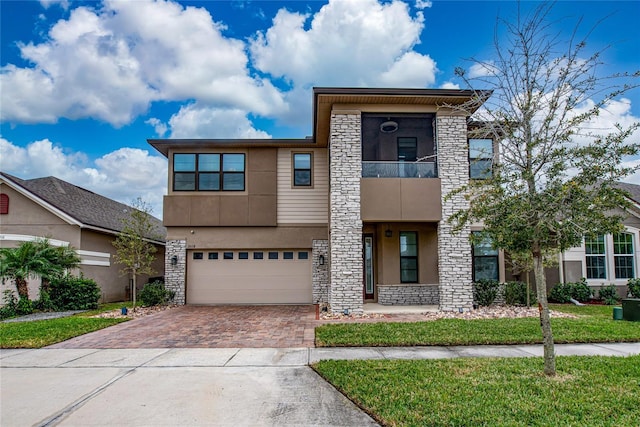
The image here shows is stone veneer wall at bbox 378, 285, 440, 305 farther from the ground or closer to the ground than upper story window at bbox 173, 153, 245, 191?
closer to the ground

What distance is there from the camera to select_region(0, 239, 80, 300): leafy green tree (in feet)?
39.0

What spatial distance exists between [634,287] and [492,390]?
40.4 ft

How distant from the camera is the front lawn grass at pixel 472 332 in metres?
7.32

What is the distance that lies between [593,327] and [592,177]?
491 centimetres

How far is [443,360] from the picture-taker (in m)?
6.08

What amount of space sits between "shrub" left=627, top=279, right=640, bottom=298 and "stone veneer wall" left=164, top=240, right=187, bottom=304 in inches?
618

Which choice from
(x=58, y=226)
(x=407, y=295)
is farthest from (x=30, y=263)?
(x=407, y=295)

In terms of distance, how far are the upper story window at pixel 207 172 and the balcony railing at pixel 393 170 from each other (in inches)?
207

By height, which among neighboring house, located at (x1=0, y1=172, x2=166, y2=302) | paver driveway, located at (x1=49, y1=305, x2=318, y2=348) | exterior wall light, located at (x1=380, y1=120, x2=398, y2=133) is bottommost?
paver driveway, located at (x1=49, y1=305, x2=318, y2=348)

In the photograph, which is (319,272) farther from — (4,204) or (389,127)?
(4,204)

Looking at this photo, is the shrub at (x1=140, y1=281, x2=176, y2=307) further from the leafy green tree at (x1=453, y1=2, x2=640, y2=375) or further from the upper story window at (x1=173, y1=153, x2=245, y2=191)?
the leafy green tree at (x1=453, y1=2, x2=640, y2=375)

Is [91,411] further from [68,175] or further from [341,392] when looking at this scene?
[68,175]

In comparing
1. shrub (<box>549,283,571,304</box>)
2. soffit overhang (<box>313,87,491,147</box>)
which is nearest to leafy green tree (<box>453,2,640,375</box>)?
soffit overhang (<box>313,87,491,147</box>)

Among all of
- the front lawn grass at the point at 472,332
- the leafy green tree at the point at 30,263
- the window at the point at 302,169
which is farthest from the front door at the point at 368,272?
the leafy green tree at the point at 30,263
